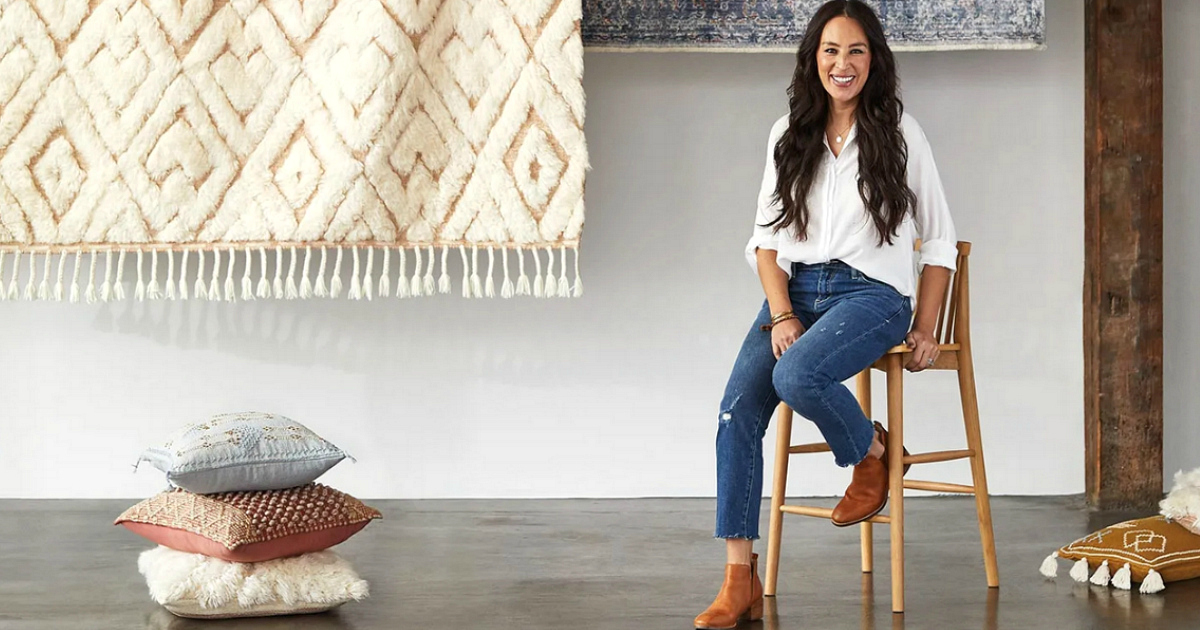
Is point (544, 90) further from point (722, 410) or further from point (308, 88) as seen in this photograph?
point (722, 410)

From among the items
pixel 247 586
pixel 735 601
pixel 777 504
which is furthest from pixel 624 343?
pixel 247 586

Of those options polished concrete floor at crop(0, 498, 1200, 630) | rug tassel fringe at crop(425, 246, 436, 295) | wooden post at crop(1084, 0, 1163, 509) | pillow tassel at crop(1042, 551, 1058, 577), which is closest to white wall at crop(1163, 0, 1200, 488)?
wooden post at crop(1084, 0, 1163, 509)

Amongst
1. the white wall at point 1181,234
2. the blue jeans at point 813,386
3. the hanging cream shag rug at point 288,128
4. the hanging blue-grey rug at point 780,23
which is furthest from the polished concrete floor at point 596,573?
the hanging blue-grey rug at point 780,23

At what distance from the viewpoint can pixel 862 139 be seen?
2250mm

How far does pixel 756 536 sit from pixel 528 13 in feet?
4.73

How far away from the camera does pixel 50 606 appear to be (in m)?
2.23

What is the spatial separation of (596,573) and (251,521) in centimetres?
74

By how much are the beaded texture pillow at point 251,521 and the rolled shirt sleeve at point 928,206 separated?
126 centimetres

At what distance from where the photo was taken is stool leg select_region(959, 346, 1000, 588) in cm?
233

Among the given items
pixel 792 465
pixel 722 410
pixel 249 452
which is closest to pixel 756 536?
pixel 722 410

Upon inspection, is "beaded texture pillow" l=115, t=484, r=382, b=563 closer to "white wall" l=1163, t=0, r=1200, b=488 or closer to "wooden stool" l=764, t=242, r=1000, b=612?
"wooden stool" l=764, t=242, r=1000, b=612

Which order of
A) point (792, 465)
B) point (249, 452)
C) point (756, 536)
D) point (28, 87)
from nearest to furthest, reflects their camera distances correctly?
point (756, 536) → point (249, 452) → point (28, 87) → point (792, 465)

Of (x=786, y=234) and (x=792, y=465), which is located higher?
(x=786, y=234)

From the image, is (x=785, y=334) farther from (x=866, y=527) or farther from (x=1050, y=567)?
(x=1050, y=567)
